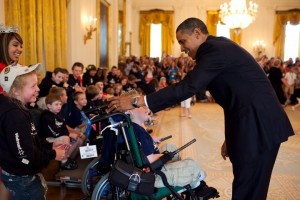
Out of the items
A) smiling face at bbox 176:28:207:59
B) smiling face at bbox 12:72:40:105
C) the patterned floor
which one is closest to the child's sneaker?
the patterned floor

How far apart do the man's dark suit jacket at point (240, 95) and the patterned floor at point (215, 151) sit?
1.61m

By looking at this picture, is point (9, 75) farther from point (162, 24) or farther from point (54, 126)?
point (162, 24)

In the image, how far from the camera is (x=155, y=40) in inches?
732

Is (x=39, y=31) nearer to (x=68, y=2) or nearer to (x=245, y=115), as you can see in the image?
(x=68, y=2)

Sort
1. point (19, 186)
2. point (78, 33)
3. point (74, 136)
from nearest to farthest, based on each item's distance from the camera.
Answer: point (19, 186) → point (74, 136) → point (78, 33)

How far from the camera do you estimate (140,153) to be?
251cm

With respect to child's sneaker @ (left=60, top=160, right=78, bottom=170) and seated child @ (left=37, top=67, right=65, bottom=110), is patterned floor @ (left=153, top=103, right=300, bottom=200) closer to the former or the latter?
child's sneaker @ (left=60, top=160, right=78, bottom=170)

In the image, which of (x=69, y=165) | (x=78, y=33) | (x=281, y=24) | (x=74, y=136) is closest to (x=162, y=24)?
(x=281, y=24)

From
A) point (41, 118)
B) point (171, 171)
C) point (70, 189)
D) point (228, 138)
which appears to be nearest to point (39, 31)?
point (41, 118)

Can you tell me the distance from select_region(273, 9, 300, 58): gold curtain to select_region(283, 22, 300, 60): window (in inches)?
16.3

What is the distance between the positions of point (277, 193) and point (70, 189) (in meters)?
2.41

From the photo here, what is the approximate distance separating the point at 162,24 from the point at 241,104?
16472mm

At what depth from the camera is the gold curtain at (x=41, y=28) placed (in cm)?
498

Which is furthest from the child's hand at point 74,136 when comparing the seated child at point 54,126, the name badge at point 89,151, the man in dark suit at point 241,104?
the man in dark suit at point 241,104
